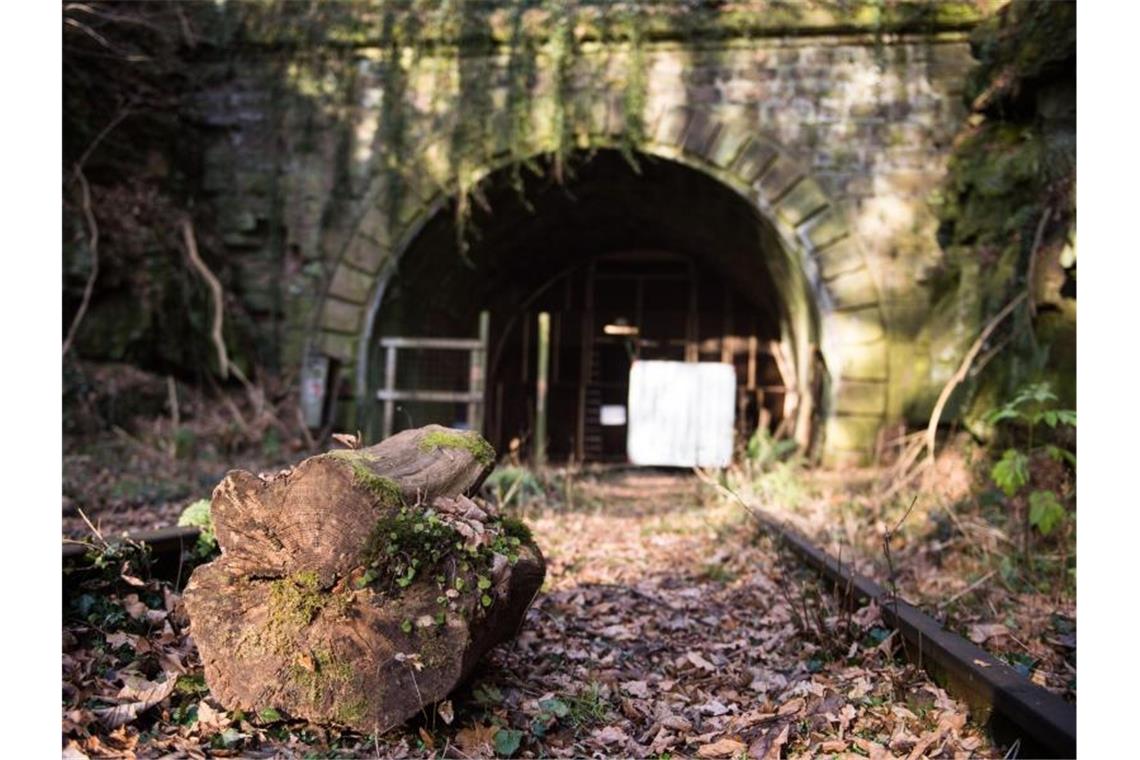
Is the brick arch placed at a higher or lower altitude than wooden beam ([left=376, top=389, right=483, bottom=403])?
higher

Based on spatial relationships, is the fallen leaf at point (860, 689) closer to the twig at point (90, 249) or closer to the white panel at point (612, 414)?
the twig at point (90, 249)

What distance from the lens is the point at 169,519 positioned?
5.66 metres

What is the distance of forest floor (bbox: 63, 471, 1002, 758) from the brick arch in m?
4.47

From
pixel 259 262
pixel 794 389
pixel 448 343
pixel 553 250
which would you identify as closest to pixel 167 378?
pixel 259 262

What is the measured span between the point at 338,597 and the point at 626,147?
718 centimetres

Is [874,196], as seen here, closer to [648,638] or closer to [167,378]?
[648,638]

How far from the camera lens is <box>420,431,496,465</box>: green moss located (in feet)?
10.6

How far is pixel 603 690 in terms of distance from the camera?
3271 millimetres

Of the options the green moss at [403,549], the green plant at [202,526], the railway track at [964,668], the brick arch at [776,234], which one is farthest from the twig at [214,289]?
the green moss at [403,549]

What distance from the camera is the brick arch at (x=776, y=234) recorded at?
345 inches

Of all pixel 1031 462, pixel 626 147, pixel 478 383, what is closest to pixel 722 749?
pixel 1031 462

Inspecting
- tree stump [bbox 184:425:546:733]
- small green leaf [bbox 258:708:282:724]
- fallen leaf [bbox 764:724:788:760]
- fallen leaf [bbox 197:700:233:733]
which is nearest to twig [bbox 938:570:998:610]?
fallen leaf [bbox 764:724:788:760]

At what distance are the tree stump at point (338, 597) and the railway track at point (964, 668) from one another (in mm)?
1008

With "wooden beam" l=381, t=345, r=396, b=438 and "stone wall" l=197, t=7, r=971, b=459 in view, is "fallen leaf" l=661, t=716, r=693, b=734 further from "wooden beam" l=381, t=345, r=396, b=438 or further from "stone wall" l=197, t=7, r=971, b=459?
"wooden beam" l=381, t=345, r=396, b=438
